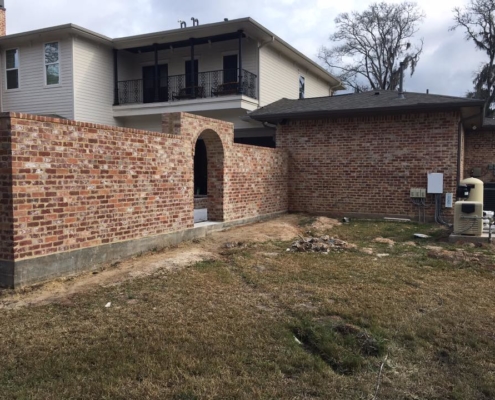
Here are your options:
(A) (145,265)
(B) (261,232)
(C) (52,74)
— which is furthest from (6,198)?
(C) (52,74)

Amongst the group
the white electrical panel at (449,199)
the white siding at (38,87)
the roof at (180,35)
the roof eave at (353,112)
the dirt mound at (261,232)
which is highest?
the roof at (180,35)

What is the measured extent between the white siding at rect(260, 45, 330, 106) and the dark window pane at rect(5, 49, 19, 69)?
33.4ft

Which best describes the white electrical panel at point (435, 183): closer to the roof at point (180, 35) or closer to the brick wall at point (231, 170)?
the brick wall at point (231, 170)

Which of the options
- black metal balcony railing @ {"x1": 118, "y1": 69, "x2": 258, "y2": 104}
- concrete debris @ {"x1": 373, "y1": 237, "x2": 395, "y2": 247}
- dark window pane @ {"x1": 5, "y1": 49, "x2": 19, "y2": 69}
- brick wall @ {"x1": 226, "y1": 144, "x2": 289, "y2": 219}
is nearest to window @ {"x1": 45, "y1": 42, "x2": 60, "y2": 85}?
dark window pane @ {"x1": 5, "y1": 49, "x2": 19, "y2": 69}

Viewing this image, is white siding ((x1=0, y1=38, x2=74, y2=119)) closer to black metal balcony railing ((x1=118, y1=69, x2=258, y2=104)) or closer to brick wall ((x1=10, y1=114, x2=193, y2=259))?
black metal balcony railing ((x1=118, y1=69, x2=258, y2=104))

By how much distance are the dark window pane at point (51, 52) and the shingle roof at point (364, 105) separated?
8.71 metres

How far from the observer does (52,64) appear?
54.6 ft

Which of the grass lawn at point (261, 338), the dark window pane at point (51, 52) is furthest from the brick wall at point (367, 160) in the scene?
the dark window pane at point (51, 52)

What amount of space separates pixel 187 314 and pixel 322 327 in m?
1.37

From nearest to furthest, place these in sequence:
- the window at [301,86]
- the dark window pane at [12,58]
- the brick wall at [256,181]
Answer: the brick wall at [256,181], the dark window pane at [12,58], the window at [301,86]

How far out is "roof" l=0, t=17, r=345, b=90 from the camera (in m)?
15.2

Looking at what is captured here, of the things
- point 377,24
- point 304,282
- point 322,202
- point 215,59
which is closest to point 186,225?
point 304,282

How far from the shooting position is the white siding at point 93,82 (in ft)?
53.8

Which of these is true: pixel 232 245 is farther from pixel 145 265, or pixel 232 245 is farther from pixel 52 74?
pixel 52 74
